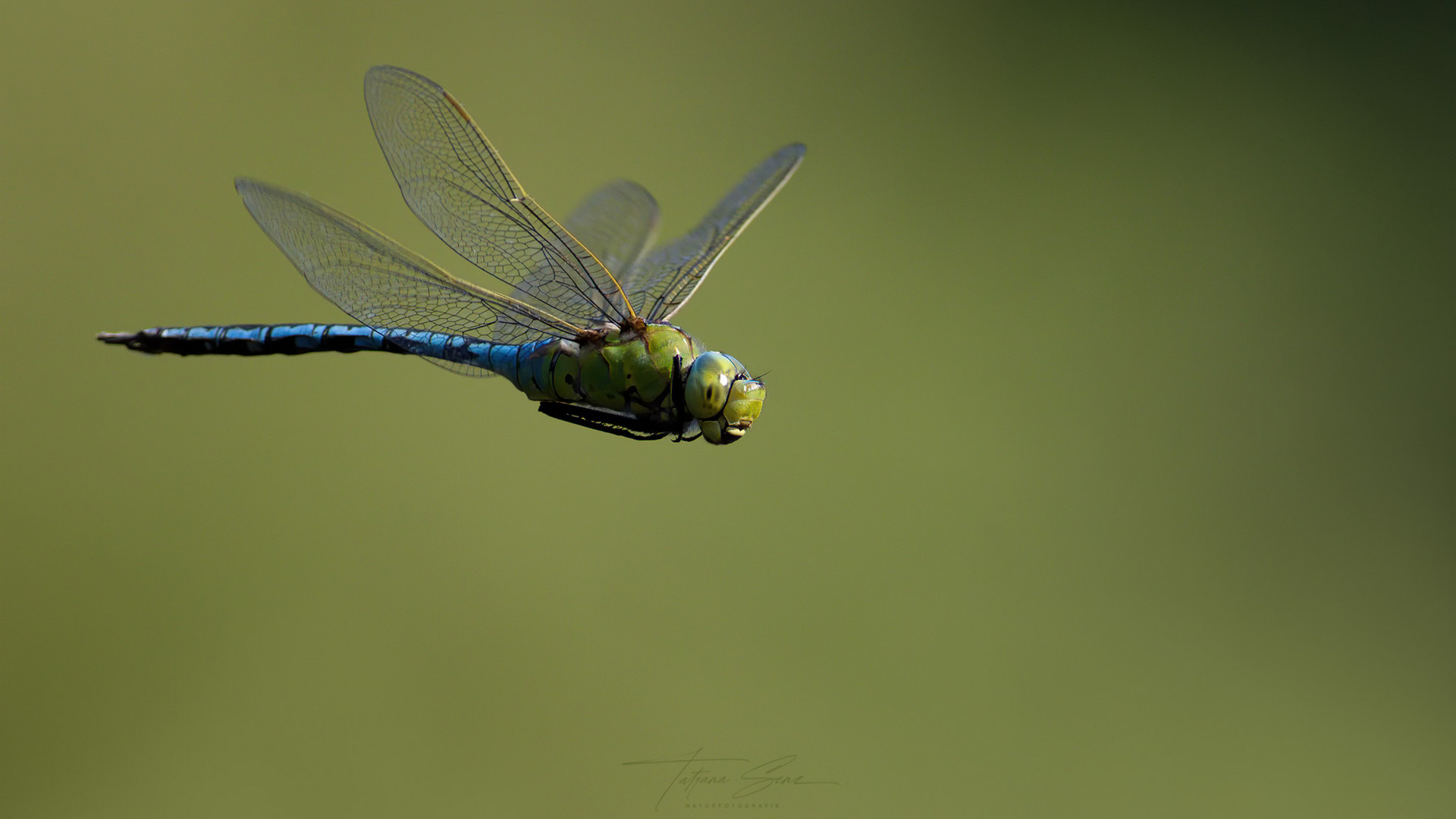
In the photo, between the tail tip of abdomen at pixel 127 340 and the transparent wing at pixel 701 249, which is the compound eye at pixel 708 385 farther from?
the tail tip of abdomen at pixel 127 340

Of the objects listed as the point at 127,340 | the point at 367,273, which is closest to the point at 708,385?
the point at 367,273

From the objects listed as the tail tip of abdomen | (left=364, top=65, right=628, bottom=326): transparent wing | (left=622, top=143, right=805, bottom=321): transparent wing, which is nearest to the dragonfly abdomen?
the tail tip of abdomen

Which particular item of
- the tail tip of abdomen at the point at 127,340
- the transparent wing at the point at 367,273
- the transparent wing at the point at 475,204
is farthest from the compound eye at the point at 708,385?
the tail tip of abdomen at the point at 127,340

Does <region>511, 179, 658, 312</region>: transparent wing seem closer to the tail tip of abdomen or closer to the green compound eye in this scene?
the green compound eye

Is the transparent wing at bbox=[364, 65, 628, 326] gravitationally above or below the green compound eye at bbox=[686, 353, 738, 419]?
above

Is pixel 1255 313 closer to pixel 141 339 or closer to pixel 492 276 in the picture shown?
pixel 492 276

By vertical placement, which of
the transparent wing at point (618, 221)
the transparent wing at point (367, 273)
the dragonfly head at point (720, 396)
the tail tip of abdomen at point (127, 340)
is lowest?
the dragonfly head at point (720, 396)

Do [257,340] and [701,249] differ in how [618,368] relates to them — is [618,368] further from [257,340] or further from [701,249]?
[257,340]

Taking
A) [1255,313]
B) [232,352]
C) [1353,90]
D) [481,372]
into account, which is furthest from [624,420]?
[1353,90]
